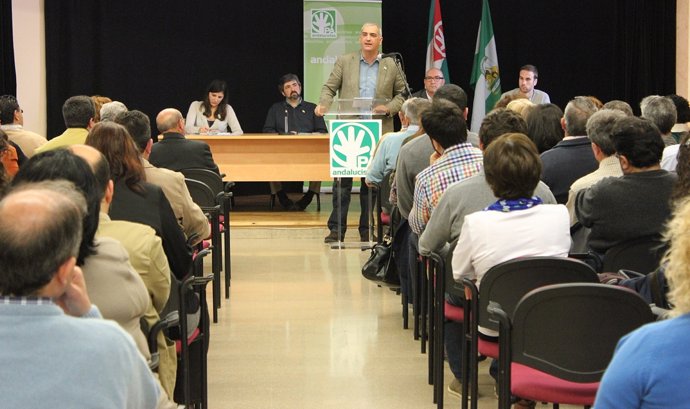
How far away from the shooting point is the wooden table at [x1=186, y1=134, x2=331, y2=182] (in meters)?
9.96

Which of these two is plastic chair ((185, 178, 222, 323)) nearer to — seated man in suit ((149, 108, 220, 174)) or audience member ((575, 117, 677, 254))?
seated man in suit ((149, 108, 220, 174))

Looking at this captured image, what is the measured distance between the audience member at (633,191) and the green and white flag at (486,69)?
8.07m

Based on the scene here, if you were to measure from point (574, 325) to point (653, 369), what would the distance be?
1402 mm

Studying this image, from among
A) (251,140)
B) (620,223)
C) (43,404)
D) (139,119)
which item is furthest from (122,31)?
(43,404)

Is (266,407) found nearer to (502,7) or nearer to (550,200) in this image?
(550,200)

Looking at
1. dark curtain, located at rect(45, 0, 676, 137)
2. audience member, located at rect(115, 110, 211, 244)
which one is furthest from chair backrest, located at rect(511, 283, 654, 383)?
dark curtain, located at rect(45, 0, 676, 137)

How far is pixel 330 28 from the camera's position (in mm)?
12062

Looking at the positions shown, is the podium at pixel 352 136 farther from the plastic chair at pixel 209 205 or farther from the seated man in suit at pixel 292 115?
the plastic chair at pixel 209 205

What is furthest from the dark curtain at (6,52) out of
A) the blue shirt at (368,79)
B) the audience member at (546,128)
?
the audience member at (546,128)

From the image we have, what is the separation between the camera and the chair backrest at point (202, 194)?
6.06 meters

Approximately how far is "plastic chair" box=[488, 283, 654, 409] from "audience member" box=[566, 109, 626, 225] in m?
1.45

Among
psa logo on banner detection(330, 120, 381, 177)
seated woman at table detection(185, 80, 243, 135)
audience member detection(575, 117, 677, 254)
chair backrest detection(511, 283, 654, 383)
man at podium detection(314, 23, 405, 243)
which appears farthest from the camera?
seated woman at table detection(185, 80, 243, 135)

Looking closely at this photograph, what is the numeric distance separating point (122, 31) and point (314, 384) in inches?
329

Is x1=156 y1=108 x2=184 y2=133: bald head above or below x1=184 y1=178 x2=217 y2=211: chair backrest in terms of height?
above
